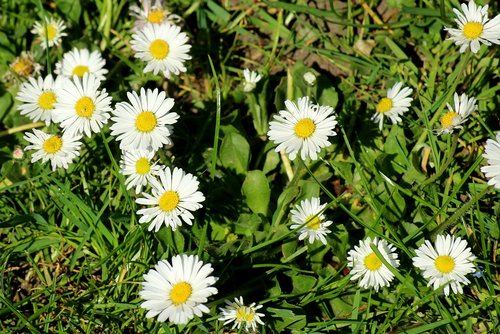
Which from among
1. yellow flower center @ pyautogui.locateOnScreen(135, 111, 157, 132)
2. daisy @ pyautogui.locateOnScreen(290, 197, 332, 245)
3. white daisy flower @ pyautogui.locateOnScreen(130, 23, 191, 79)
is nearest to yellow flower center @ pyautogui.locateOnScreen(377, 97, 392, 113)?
daisy @ pyautogui.locateOnScreen(290, 197, 332, 245)

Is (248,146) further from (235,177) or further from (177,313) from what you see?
(177,313)

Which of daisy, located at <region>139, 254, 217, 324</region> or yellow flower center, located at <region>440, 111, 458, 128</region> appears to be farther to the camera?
yellow flower center, located at <region>440, 111, 458, 128</region>

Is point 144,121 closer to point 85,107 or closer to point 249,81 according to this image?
point 85,107

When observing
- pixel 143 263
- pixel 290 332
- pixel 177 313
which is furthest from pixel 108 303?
pixel 290 332

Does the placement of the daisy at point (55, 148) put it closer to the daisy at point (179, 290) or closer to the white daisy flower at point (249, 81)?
the daisy at point (179, 290)

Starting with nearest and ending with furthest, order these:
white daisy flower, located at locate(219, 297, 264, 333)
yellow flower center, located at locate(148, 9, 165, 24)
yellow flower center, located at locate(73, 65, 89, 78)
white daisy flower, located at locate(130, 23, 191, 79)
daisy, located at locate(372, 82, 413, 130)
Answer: white daisy flower, located at locate(219, 297, 264, 333) → daisy, located at locate(372, 82, 413, 130) → white daisy flower, located at locate(130, 23, 191, 79) → yellow flower center, located at locate(73, 65, 89, 78) → yellow flower center, located at locate(148, 9, 165, 24)

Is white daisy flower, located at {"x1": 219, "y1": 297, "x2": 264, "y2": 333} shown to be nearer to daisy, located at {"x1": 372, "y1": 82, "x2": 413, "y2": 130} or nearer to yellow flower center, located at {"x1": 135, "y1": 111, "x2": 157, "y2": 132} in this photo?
yellow flower center, located at {"x1": 135, "y1": 111, "x2": 157, "y2": 132}
